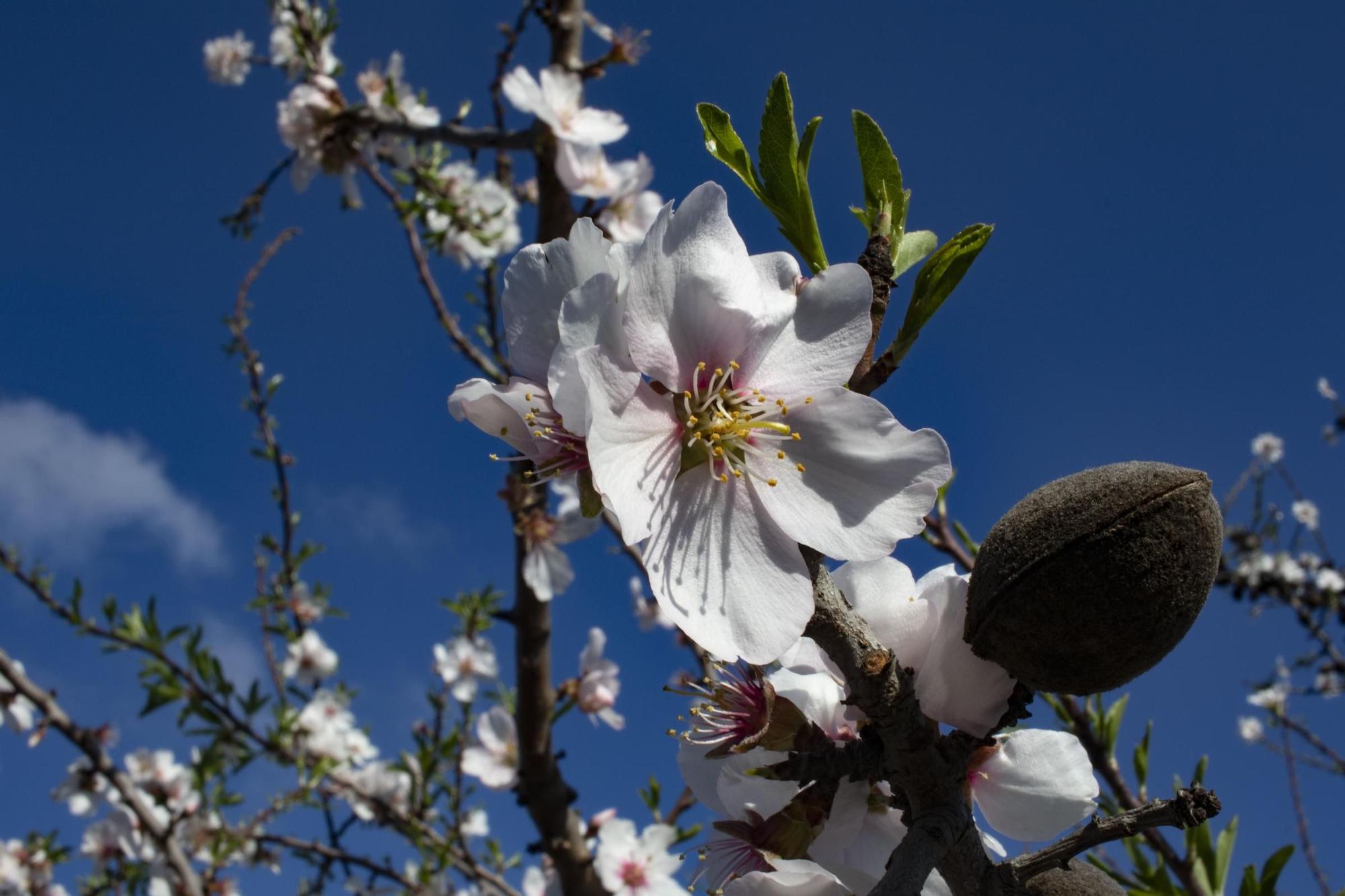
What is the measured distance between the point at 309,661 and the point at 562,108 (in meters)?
3.36

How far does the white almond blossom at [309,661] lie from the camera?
4879mm

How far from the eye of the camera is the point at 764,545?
0.92 m

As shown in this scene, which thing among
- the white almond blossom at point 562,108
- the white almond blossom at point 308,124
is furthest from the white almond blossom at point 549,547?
the white almond blossom at point 308,124

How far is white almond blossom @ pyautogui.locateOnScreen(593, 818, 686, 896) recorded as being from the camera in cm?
362

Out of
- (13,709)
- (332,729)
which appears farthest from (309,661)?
(13,709)

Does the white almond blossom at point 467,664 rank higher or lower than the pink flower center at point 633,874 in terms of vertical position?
higher

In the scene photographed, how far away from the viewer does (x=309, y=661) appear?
5.13m

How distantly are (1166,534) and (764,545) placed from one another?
1.16ft

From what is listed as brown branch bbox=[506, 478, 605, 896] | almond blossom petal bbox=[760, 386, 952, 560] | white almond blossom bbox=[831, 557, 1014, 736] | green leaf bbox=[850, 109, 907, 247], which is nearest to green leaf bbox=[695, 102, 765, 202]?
green leaf bbox=[850, 109, 907, 247]

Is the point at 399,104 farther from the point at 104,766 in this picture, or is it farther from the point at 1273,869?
the point at 1273,869

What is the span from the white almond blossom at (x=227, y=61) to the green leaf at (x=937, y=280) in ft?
18.4

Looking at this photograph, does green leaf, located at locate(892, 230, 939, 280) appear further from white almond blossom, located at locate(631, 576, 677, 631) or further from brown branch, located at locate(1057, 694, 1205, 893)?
white almond blossom, located at locate(631, 576, 677, 631)

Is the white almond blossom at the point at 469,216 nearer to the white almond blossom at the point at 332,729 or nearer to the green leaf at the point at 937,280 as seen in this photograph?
the white almond blossom at the point at 332,729

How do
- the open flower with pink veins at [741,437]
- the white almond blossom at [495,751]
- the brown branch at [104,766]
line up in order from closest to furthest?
1. the open flower with pink veins at [741,437]
2. the brown branch at [104,766]
3. the white almond blossom at [495,751]
